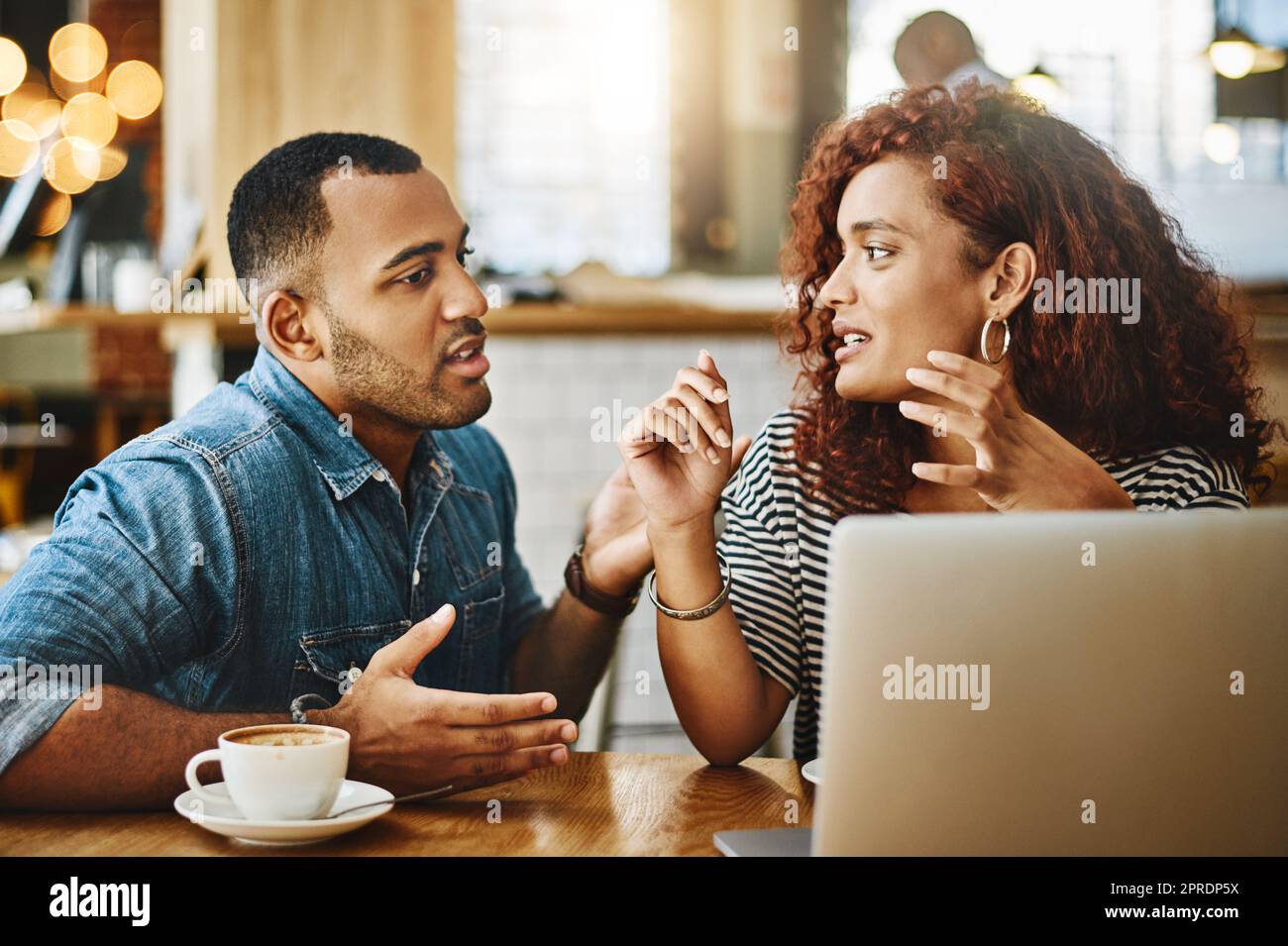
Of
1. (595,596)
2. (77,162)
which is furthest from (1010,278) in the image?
(77,162)

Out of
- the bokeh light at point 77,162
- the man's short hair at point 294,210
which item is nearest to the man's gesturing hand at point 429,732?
the man's short hair at point 294,210

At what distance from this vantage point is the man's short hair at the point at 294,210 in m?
1.25

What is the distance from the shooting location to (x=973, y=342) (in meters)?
1.35

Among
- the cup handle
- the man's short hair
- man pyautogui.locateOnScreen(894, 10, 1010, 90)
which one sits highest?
man pyautogui.locateOnScreen(894, 10, 1010, 90)

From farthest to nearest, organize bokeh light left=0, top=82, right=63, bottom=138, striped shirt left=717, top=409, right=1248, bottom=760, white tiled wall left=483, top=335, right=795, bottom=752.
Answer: bokeh light left=0, top=82, right=63, bottom=138, white tiled wall left=483, top=335, right=795, bottom=752, striped shirt left=717, top=409, right=1248, bottom=760

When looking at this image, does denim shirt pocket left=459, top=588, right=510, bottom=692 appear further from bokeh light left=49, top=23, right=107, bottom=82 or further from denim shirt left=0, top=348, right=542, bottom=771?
bokeh light left=49, top=23, right=107, bottom=82

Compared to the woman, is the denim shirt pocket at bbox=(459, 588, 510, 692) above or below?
below

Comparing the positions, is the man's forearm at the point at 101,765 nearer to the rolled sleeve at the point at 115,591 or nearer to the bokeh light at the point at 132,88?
the rolled sleeve at the point at 115,591

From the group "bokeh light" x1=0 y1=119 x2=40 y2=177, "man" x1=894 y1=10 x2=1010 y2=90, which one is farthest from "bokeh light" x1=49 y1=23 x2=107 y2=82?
"man" x1=894 y1=10 x2=1010 y2=90

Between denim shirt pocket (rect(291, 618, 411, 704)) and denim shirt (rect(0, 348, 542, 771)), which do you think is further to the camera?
denim shirt pocket (rect(291, 618, 411, 704))

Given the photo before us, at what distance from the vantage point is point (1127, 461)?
133 centimetres

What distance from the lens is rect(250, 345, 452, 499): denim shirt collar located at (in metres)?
1.23
